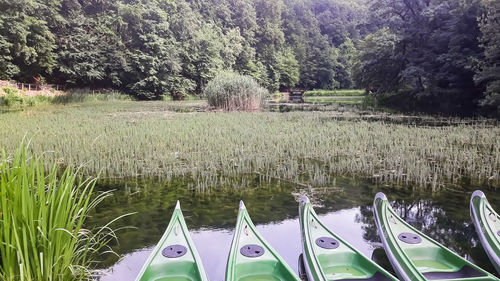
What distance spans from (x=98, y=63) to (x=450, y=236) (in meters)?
29.6

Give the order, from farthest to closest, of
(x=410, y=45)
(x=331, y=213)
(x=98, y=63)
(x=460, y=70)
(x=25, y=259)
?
(x=98, y=63), (x=410, y=45), (x=460, y=70), (x=331, y=213), (x=25, y=259)

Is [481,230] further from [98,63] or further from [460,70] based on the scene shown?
[98,63]

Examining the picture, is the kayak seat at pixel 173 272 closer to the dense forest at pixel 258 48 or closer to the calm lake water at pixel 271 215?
the calm lake water at pixel 271 215

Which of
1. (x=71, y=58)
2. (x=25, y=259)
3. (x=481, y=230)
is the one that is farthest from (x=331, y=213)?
(x=71, y=58)

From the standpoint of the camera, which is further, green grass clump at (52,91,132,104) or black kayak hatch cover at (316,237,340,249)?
green grass clump at (52,91,132,104)

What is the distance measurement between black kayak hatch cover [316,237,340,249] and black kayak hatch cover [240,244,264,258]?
0.49m

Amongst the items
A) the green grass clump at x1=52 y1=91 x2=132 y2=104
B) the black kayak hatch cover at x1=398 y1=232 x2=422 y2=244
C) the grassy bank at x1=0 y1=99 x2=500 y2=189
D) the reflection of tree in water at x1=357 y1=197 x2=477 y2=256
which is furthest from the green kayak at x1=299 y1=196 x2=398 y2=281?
the green grass clump at x1=52 y1=91 x2=132 y2=104

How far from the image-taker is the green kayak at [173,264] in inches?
96.3

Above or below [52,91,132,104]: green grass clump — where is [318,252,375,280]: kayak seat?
below

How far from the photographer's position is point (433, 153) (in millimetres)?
6598

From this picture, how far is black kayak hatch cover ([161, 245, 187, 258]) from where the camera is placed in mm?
2602

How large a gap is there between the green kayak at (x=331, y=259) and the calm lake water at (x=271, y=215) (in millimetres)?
430

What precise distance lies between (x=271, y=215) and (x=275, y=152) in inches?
105

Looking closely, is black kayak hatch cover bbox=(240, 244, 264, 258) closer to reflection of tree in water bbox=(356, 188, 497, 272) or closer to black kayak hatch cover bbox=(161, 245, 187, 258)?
black kayak hatch cover bbox=(161, 245, 187, 258)
